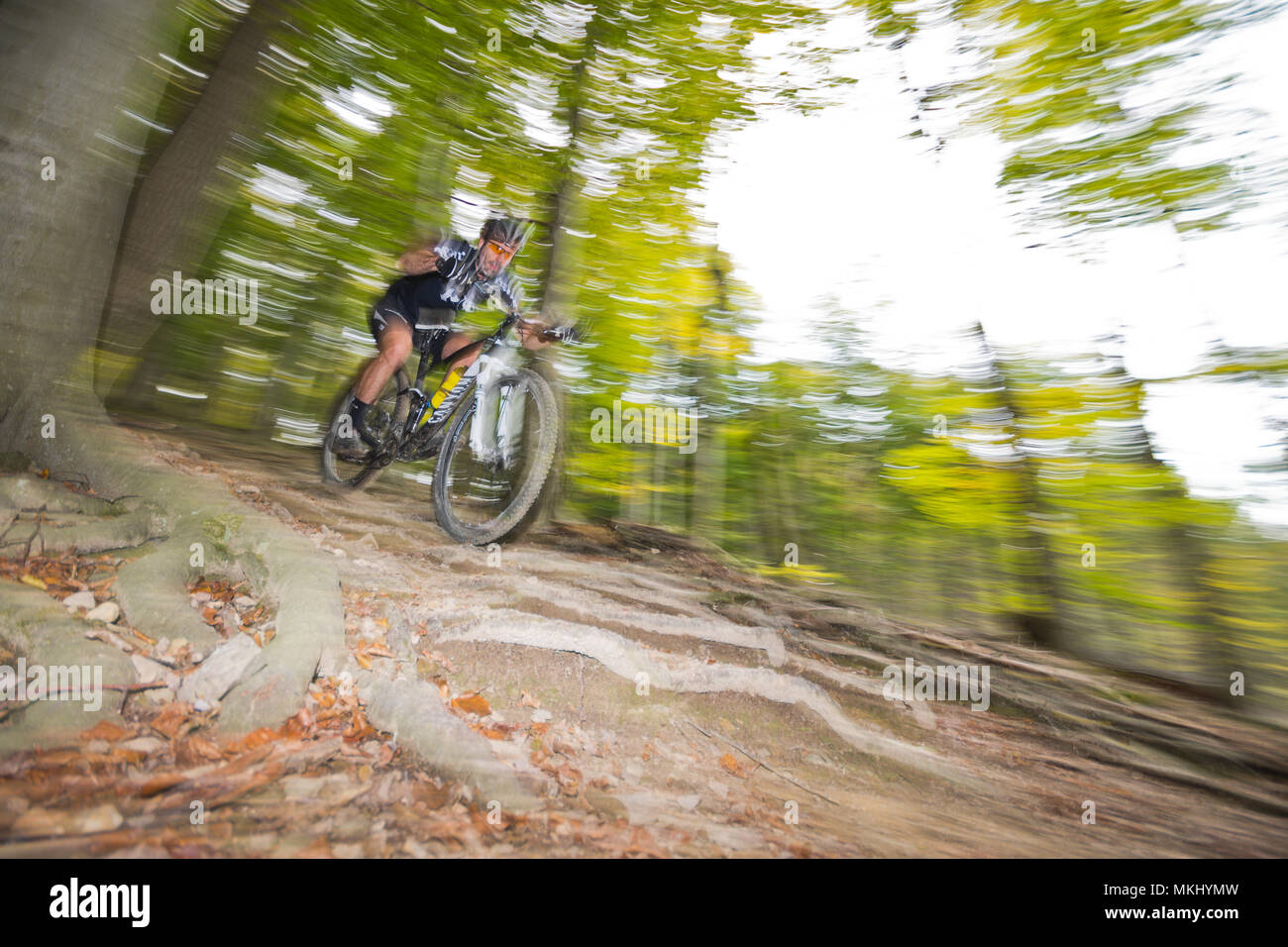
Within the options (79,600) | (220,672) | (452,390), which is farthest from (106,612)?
(452,390)

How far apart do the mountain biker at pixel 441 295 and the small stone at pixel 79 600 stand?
7.57 feet

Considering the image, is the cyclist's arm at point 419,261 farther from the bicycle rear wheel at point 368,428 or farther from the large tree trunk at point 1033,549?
the large tree trunk at point 1033,549

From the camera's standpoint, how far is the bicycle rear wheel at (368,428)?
14.6ft

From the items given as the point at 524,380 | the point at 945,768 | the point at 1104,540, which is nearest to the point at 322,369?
the point at 524,380

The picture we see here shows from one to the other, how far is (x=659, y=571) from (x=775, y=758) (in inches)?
82.9

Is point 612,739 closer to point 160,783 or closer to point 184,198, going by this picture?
point 160,783

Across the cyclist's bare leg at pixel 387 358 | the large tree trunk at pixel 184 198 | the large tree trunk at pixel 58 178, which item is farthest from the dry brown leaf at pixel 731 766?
the large tree trunk at pixel 184 198

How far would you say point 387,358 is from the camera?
423 centimetres

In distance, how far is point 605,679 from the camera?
9.79ft

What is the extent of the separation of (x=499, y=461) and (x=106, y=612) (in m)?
2.17

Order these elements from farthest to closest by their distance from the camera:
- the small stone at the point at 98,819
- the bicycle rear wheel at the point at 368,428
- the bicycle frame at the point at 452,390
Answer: the bicycle rear wheel at the point at 368,428
the bicycle frame at the point at 452,390
the small stone at the point at 98,819

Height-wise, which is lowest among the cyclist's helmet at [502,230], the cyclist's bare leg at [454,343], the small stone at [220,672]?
the small stone at [220,672]

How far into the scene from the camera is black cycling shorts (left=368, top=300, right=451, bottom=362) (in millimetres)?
4203

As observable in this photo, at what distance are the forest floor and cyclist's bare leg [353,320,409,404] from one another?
100cm
